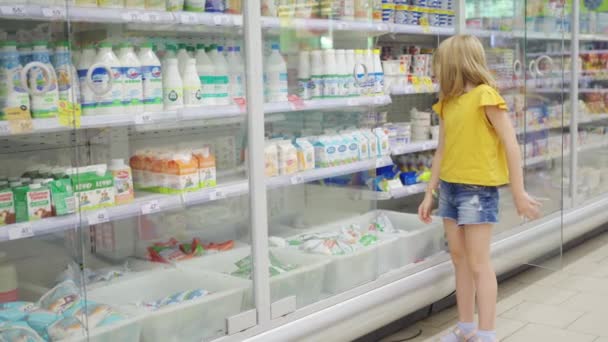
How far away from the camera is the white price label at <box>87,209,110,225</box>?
94.3 inches

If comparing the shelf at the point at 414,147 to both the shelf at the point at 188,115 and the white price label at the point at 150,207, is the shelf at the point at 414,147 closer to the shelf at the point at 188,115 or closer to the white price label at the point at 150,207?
the shelf at the point at 188,115

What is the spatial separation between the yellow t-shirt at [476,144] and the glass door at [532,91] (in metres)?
1.18

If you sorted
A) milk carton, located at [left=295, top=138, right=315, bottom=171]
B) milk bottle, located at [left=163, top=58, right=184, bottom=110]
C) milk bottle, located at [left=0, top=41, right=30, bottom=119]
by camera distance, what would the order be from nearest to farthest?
1. milk bottle, located at [left=0, top=41, right=30, bottom=119]
2. milk bottle, located at [left=163, top=58, right=184, bottom=110]
3. milk carton, located at [left=295, top=138, right=315, bottom=171]

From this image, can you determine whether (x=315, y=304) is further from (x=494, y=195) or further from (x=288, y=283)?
(x=494, y=195)

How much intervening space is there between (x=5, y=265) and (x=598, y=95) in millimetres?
5056

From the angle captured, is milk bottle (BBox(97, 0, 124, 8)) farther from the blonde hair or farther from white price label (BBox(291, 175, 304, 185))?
the blonde hair

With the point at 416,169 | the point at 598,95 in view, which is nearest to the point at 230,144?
the point at 416,169

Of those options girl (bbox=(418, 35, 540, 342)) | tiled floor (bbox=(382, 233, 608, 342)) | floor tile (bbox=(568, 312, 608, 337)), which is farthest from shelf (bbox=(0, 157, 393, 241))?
floor tile (bbox=(568, 312, 608, 337))

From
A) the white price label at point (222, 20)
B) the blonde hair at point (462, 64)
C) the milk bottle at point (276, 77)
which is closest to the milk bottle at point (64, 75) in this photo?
the white price label at point (222, 20)

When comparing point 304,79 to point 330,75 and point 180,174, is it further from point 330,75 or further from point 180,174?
point 180,174

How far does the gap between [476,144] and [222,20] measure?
4.17ft

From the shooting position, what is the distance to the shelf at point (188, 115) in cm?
225

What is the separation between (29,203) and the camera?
2.31m

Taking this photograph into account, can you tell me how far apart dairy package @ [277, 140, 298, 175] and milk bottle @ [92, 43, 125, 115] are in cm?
88
